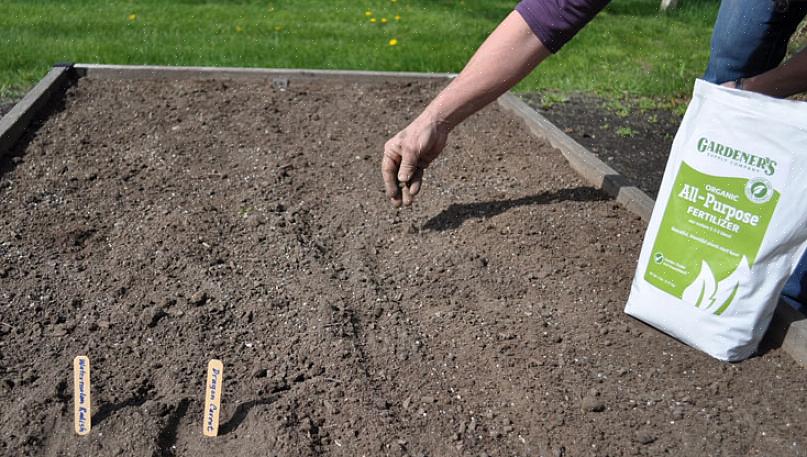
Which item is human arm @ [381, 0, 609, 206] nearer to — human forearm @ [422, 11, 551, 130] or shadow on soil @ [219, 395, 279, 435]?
human forearm @ [422, 11, 551, 130]

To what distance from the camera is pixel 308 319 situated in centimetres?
254

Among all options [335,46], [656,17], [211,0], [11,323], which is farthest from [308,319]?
[656,17]

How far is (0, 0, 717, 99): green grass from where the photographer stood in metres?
5.19

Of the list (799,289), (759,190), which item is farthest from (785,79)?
(799,289)

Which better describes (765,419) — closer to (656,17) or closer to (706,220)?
(706,220)

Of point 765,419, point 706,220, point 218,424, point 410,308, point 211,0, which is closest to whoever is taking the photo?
point 218,424

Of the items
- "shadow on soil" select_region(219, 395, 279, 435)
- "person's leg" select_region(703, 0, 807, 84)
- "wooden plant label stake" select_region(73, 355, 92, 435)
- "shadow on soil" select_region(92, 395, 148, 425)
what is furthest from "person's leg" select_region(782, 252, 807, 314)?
"wooden plant label stake" select_region(73, 355, 92, 435)

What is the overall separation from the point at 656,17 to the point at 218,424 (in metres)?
6.47

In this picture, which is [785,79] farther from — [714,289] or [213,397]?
[213,397]

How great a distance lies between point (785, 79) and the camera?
97.3 inches

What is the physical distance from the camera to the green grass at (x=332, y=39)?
17.0ft

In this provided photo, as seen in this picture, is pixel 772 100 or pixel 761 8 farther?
pixel 761 8

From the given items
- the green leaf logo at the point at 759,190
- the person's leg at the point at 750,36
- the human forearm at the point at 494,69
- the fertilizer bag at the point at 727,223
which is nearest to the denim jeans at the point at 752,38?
the person's leg at the point at 750,36

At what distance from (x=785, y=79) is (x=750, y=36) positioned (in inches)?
26.1
